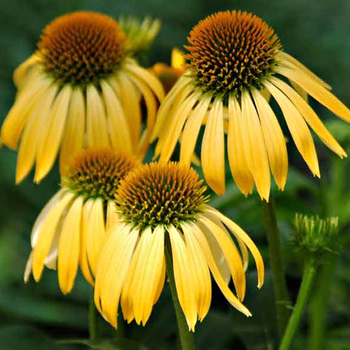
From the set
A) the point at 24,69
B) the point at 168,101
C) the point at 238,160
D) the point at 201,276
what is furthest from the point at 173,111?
the point at 24,69

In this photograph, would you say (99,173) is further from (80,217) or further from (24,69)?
(24,69)

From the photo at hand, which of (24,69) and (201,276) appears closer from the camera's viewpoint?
(201,276)

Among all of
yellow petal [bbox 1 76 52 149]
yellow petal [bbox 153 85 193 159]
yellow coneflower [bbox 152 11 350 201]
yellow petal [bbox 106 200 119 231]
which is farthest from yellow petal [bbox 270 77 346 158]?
yellow petal [bbox 1 76 52 149]

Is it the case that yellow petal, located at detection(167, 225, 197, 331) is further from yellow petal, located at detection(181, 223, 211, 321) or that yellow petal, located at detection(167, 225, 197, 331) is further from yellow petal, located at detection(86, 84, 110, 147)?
yellow petal, located at detection(86, 84, 110, 147)

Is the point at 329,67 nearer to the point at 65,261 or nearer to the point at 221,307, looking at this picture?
the point at 221,307

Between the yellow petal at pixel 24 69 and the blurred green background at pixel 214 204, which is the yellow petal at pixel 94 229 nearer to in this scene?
the blurred green background at pixel 214 204

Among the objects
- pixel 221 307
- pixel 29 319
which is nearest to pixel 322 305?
pixel 221 307
